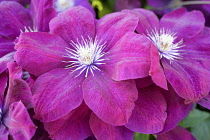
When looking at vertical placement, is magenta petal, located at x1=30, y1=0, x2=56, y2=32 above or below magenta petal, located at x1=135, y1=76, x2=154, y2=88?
above

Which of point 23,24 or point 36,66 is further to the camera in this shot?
point 23,24

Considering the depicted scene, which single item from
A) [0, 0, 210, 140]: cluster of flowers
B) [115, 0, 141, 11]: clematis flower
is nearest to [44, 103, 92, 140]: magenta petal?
[0, 0, 210, 140]: cluster of flowers

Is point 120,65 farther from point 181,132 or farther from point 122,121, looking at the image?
point 181,132

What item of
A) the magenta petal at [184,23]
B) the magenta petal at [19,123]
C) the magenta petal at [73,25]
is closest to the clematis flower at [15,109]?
the magenta petal at [19,123]

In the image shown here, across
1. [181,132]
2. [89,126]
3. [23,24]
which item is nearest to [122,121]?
[89,126]

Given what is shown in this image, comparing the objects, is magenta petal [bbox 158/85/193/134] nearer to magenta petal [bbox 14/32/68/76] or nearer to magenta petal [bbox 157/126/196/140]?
magenta petal [bbox 157/126/196/140]

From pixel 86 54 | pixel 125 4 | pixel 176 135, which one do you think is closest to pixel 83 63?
pixel 86 54
